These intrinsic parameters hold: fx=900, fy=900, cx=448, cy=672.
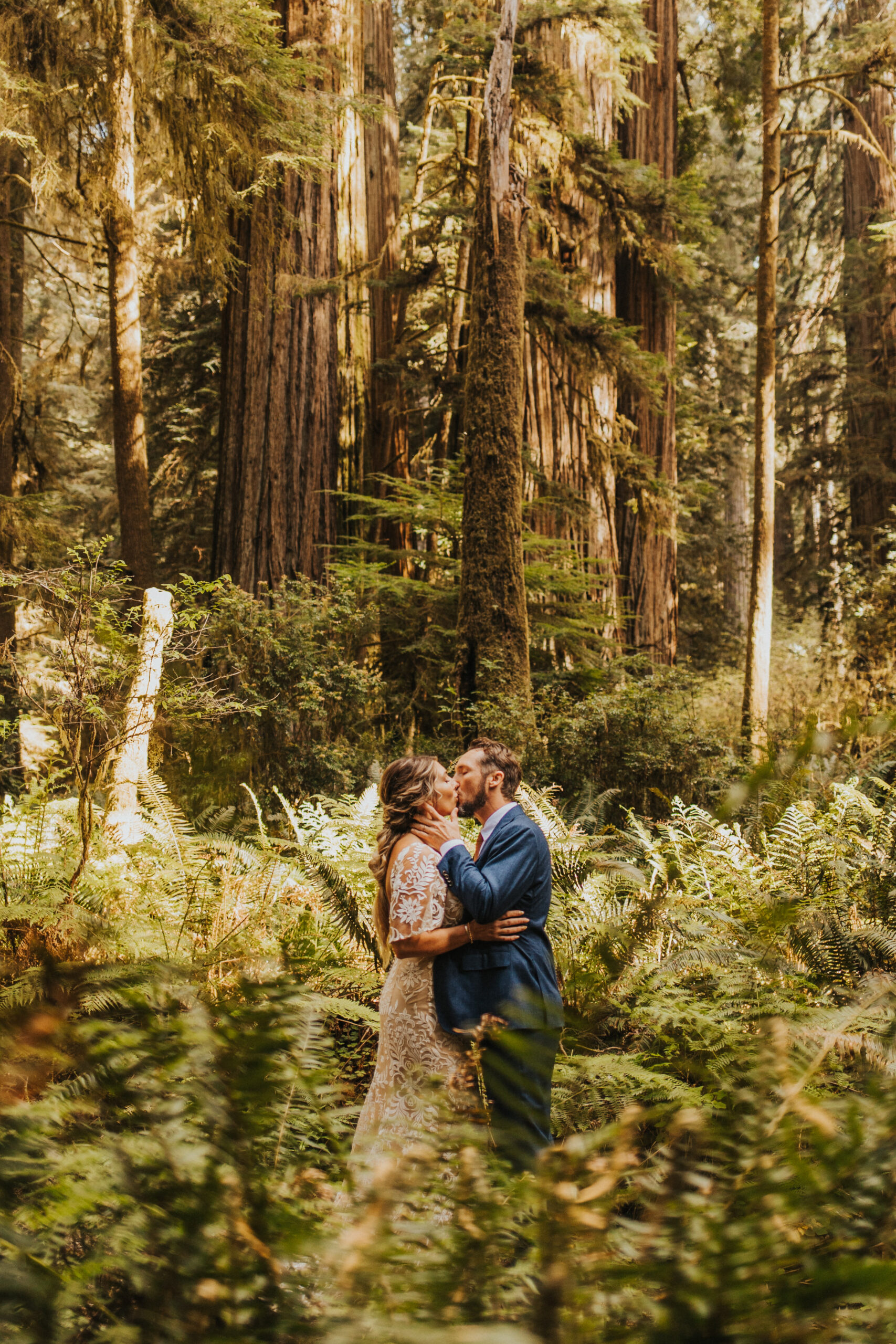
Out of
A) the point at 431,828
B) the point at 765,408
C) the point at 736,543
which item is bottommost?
the point at 431,828

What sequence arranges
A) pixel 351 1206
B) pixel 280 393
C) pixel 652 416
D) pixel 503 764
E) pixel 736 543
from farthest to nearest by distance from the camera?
pixel 736 543 → pixel 652 416 → pixel 280 393 → pixel 503 764 → pixel 351 1206

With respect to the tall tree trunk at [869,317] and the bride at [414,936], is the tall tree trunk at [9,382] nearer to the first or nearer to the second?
the bride at [414,936]

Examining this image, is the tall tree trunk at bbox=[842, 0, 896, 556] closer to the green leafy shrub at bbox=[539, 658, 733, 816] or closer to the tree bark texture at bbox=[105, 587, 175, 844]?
the green leafy shrub at bbox=[539, 658, 733, 816]

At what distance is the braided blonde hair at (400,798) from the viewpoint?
10.4 ft

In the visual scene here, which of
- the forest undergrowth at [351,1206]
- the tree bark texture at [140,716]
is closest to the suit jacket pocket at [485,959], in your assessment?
the forest undergrowth at [351,1206]

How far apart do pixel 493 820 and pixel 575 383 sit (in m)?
9.62

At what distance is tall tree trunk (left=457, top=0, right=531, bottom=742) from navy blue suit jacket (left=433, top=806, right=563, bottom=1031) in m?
4.96

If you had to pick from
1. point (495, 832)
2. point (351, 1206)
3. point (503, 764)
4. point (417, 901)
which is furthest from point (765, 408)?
point (351, 1206)

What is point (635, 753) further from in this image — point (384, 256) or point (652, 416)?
point (384, 256)

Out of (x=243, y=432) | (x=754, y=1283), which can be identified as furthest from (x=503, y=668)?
(x=754, y=1283)

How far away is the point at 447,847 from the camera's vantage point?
3.12 m

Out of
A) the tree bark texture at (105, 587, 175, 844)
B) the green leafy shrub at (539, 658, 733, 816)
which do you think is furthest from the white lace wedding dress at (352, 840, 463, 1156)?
the green leafy shrub at (539, 658, 733, 816)

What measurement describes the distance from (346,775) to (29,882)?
3.02m

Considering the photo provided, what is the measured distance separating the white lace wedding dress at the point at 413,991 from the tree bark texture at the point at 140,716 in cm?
331
